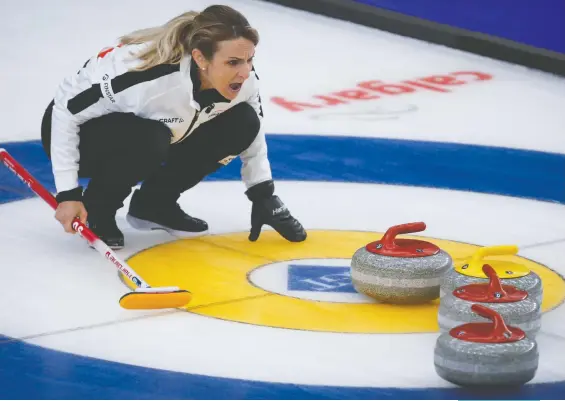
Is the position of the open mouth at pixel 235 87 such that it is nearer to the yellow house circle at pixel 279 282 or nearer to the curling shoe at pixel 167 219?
the yellow house circle at pixel 279 282

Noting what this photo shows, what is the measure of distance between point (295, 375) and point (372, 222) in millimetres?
1487

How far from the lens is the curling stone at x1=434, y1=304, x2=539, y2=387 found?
9.20ft

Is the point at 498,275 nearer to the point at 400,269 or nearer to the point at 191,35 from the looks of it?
the point at 400,269

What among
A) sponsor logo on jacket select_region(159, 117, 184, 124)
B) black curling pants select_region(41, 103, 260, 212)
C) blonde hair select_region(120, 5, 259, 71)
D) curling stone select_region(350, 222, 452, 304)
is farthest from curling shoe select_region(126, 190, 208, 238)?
curling stone select_region(350, 222, 452, 304)

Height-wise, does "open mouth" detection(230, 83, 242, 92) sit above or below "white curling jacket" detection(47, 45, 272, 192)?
above

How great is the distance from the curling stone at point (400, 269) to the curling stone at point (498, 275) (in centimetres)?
12

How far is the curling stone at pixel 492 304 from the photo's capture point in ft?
10.0

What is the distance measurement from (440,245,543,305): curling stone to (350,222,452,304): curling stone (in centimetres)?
12

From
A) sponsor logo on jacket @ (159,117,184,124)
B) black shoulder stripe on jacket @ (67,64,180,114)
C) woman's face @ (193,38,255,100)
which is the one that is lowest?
sponsor logo on jacket @ (159,117,184,124)

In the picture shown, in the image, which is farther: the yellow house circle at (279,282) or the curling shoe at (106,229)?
the curling shoe at (106,229)

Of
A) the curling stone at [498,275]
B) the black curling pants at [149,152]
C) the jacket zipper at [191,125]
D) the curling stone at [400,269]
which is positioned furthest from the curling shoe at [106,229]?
the curling stone at [498,275]

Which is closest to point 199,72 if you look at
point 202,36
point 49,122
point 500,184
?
point 202,36

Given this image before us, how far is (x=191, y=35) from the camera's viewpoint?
12.2 ft

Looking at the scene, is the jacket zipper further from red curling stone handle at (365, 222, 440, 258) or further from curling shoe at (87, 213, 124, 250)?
red curling stone handle at (365, 222, 440, 258)
